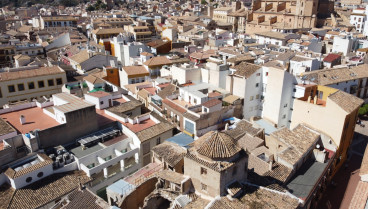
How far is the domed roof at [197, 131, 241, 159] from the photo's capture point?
20.5 meters

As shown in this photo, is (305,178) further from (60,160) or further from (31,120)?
(31,120)

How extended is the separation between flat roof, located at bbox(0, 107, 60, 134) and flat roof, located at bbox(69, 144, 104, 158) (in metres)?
3.64

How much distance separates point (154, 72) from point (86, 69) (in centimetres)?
1235

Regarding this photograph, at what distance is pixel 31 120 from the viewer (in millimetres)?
30391

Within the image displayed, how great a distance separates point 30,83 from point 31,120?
484 inches

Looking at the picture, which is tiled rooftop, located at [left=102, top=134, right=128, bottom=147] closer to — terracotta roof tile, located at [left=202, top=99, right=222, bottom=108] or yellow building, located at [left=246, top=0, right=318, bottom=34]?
terracotta roof tile, located at [left=202, top=99, right=222, bottom=108]

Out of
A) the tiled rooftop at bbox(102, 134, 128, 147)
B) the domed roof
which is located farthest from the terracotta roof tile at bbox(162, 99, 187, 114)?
the domed roof

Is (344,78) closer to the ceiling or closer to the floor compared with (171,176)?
closer to the ceiling

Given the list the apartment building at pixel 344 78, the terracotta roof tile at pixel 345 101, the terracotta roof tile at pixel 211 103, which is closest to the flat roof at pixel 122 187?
the terracotta roof tile at pixel 211 103

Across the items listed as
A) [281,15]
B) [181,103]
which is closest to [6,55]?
[181,103]

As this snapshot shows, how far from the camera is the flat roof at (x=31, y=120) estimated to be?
28539 mm

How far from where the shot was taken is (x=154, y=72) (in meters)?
49.2

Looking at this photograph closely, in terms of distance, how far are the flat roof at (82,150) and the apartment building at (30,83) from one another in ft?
60.8

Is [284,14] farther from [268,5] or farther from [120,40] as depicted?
[120,40]
